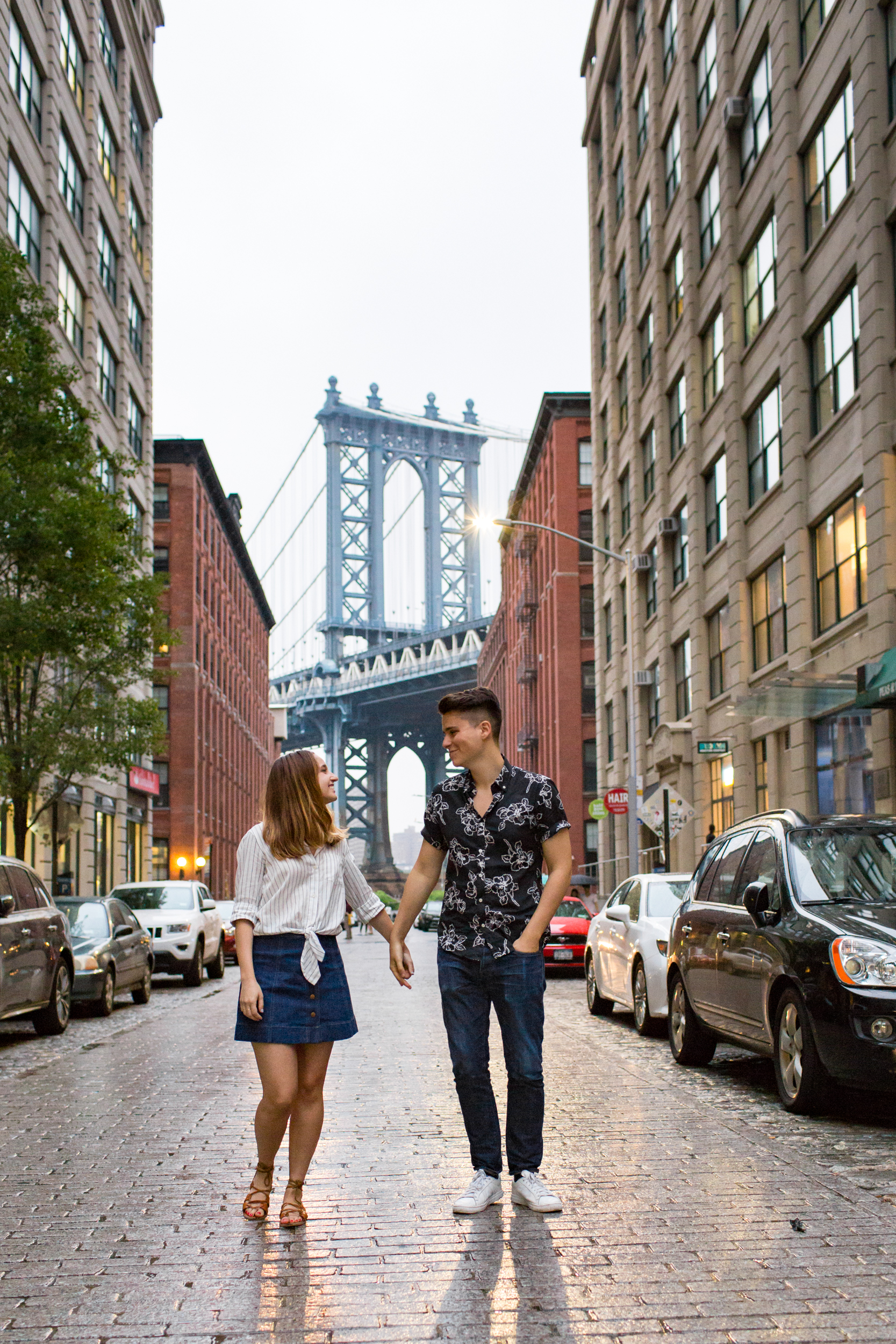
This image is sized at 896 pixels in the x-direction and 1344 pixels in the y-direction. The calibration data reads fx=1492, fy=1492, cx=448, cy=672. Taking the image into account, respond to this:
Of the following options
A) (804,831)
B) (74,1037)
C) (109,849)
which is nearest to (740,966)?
(804,831)

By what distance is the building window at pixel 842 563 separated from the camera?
20.7 meters

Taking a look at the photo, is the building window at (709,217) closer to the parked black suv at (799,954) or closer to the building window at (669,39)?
the building window at (669,39)

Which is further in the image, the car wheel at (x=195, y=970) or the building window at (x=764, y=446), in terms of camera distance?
the building window at (x=764, y=446)

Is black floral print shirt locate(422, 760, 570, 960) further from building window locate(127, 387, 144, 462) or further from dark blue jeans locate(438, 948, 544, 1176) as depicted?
building window locate(127, 387, 144, 462)

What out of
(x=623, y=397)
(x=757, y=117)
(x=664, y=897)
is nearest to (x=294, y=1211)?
(x=664, y=897)

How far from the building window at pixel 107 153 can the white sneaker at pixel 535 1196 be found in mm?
38148

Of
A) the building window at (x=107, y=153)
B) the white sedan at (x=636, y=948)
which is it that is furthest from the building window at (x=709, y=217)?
the white sedan at (x=636, y=948)

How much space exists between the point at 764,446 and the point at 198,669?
40.3 m

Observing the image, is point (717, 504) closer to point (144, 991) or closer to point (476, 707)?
point (144, 991)

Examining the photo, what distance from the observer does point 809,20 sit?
23.8m

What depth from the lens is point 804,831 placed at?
8.95 m

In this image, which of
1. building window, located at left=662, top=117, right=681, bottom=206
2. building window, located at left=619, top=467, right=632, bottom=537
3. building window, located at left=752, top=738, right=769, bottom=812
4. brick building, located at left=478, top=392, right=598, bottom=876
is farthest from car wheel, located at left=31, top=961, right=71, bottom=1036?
brick building, located at left=478, top=392, right=598, bottom=876

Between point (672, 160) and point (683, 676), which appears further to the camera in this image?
point (672, 160)

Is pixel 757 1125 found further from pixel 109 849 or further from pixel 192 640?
pixel 192 640
